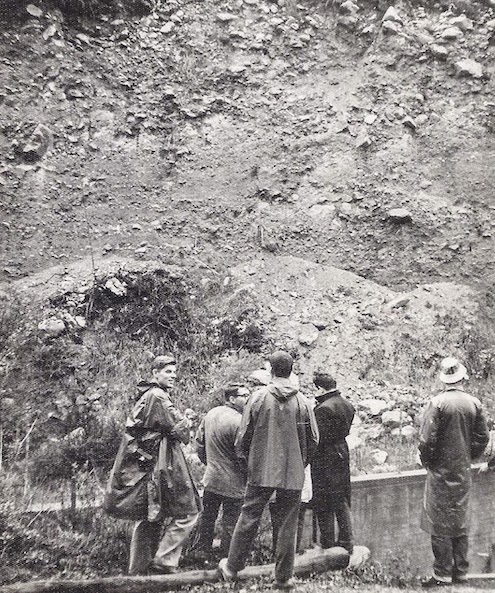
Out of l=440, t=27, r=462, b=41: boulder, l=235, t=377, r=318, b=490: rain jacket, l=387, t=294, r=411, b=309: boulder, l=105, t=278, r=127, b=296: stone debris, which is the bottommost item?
l=235, t=377, r=318, b=490: rain jacket

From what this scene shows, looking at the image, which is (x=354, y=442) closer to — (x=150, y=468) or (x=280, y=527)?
(x=280, y=527)

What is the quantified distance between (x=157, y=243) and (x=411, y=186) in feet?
17.6

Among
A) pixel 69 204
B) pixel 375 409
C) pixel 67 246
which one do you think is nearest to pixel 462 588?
pixel 375 409

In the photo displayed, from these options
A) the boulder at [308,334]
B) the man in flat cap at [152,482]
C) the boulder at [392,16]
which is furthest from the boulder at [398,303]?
the boulder at [392,16]

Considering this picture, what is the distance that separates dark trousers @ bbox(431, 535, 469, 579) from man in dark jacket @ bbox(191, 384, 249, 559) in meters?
1.59

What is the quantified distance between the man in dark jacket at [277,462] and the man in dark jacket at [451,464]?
1130mm

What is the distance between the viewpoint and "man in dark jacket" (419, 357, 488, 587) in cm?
415

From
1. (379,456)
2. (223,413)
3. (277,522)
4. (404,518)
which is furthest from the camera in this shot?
(379,456)

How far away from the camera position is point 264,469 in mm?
3672

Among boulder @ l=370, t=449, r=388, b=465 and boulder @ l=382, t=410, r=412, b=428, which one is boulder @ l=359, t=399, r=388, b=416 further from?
boulder @ l=370, t=449, r=388, b=465

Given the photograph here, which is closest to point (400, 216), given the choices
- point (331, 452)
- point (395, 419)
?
point (395, 419)

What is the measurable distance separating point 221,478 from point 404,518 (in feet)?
7.59

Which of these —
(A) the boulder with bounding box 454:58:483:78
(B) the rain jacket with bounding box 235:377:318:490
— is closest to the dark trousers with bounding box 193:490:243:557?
(B) the rain jacket with bounding box 235:377:318:490

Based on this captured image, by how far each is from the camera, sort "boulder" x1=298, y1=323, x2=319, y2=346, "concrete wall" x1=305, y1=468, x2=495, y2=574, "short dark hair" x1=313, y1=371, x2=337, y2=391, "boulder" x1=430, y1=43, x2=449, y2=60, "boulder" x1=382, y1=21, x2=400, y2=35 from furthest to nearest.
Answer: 1. "boulder" x1=382, y1=21, x2=400, y2=35
2. "boulder" x1=430, y1=43, x2=449, y2=60
3. "boulder" x1=298, y1=323, x2=319, y2=346
4. "concrete wall" x1=305, y1=468, x2=495, y2=574
5. "short dark hair" x1=313, y1=371, x2=337, y2=391
